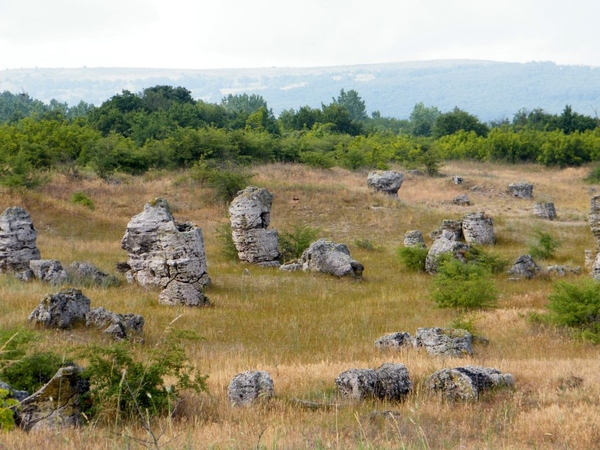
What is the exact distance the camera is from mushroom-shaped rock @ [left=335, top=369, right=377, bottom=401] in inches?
345

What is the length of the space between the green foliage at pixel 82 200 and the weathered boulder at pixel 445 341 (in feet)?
74.2

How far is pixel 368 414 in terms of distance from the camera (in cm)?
775

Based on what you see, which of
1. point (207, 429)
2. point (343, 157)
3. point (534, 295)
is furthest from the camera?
point (343, 157)

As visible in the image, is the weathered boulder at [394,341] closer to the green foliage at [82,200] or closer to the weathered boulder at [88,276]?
the weathered boulder at [88,276]

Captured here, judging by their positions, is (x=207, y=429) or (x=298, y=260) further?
(x=298, y=260)

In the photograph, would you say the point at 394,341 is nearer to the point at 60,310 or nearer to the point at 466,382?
the point at 466,382

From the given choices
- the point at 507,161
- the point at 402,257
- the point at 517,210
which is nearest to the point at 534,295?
the point at 402,257

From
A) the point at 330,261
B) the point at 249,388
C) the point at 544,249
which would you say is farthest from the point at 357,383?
the point at 544,249

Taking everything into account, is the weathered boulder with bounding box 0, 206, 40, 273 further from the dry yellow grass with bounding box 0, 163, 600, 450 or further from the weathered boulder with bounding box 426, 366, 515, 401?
the weathered boulder with bounding box 426, 366, 515, 401

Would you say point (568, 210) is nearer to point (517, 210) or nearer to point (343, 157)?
point (517, 210)

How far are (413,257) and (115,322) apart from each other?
42.6ft

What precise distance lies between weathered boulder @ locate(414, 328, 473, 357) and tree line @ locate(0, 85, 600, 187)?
75.9ft

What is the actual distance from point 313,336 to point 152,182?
87.1 feet

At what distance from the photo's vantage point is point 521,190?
149ft
